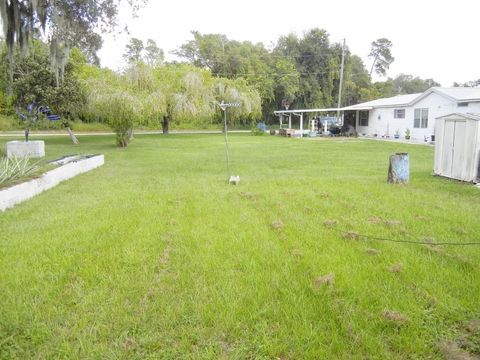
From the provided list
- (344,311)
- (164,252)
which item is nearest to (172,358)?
(344,311)

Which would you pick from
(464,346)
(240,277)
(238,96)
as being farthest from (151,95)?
(464,346)

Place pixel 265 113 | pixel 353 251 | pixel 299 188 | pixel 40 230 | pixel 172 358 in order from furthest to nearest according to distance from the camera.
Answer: pixel 265 113 → pixel 299 188 → pixel 40 230 → pixel 353 251 → pixel 172 358

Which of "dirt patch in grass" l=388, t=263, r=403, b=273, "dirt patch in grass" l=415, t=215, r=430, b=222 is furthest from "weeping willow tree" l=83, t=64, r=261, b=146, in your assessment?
"dirt patch in grass" l=388, t=263, r=403, b=273

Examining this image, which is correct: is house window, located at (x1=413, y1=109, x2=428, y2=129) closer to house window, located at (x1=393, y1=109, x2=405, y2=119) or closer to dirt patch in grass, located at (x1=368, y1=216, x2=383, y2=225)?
house window, located at (x1=393, y1=109, x2=405, y2=119)

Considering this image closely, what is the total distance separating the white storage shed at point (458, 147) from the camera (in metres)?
7.55

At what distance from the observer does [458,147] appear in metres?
7.96

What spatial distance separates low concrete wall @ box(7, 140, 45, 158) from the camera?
13.1 meters

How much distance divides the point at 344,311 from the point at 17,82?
18474 millimetres

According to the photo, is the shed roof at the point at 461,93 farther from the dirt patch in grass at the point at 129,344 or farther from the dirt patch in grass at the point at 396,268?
the dirt patch in grass at the point at 129,344

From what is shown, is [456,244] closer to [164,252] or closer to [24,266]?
[164,252]

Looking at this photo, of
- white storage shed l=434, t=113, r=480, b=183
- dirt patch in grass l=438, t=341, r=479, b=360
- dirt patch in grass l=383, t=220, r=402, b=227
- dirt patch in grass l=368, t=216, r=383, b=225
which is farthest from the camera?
white storage shed l=434, t=113, r=480, b=183

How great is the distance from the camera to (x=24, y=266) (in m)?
3.67

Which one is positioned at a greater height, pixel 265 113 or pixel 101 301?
pixel 265 113

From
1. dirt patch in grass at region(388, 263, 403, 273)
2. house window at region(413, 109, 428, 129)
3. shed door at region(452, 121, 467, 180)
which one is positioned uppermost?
house window at region(413, 109, 428, 129)
